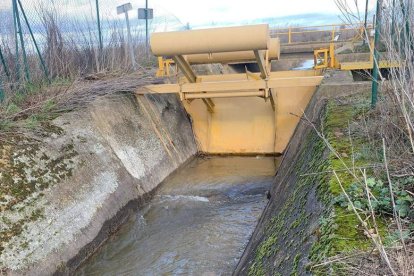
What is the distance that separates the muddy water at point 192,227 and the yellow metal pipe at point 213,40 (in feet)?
7.46

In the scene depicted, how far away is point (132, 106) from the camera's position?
7.32 metres

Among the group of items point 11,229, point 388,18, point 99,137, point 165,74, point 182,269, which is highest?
point 388,18

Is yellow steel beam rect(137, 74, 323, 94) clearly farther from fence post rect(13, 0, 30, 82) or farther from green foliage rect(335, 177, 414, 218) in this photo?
green foliage rect(335, 177, 414, 218)

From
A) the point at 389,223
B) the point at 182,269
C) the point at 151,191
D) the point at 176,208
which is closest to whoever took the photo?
the point at 389,223

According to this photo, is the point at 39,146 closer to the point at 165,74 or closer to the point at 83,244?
→ the point at 83,244

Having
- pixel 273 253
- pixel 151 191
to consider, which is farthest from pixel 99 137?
pixel 273 253

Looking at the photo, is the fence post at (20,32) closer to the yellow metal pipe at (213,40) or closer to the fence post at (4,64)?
the fence post at (4,64)

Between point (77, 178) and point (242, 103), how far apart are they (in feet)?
14.4

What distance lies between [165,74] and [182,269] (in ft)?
16.7

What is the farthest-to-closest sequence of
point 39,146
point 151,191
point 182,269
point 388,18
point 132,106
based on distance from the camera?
point 132,106
point 151,191
point 39,146
point 182,269
point 388,18

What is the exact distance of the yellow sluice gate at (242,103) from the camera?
6.72m

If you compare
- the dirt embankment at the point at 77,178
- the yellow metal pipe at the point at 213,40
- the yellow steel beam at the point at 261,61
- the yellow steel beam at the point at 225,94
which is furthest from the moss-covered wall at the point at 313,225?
the yellow steel beam at the point at 225,94

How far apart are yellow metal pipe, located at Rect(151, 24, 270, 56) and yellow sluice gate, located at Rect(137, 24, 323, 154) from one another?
2.07 ft

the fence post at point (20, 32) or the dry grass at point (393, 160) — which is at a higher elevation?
the fence post at point (20, 32)
